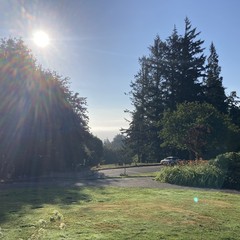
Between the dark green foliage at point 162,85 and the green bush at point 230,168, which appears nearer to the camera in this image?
the green bush at point 230,168

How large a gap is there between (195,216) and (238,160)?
33.2 ft

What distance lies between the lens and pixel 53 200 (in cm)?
1176

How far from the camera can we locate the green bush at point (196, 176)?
1692 centimetres

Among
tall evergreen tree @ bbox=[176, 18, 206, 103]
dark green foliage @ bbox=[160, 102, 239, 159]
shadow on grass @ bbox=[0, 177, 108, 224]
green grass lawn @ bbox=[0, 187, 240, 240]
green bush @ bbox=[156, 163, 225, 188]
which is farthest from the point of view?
tall evergreen tree @ bbox=[176, 18, 206, 103]

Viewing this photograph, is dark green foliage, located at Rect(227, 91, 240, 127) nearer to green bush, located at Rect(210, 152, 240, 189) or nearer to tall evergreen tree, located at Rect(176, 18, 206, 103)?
tall evergreen tree, located at Rect(176, 18, 206, 103)

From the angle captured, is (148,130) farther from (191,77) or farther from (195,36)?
(195,36)

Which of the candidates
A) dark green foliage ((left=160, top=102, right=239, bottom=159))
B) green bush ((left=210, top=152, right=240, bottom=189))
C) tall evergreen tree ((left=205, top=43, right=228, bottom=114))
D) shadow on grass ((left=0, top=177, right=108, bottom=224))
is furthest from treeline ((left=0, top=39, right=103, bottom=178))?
tall evergreen tree ((left=205, top=43, right=228, bottom=114))

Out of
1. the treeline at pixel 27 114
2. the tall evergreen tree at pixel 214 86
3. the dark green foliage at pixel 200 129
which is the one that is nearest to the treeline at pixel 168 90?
the tall evergreen tree at pixel 214 86

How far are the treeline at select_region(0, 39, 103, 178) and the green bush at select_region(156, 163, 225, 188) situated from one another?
889 centimetres

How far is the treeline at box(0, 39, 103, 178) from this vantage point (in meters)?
20.6

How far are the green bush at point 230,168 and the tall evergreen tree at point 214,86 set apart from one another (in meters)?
31.3

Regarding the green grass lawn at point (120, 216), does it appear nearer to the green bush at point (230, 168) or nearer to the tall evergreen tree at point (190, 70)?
the green bush at point (230, 168)

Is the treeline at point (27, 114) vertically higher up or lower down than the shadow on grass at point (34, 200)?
higher up

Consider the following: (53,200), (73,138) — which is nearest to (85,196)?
(53,200)
